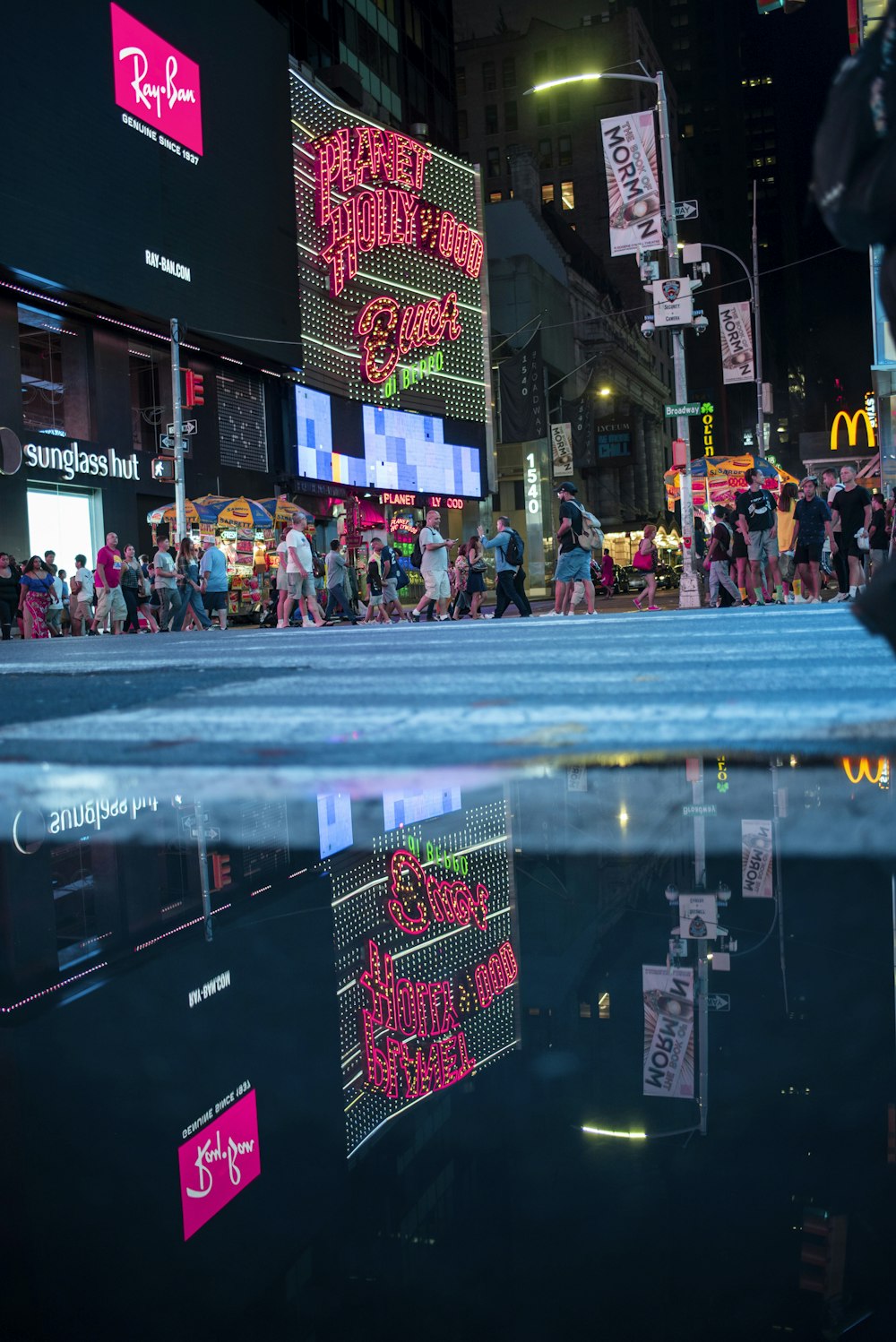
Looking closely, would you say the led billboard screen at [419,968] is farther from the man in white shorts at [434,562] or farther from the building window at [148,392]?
the building window at [148,392]

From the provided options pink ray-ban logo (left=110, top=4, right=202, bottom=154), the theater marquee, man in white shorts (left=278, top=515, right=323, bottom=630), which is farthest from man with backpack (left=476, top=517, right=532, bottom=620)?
the theater marquee

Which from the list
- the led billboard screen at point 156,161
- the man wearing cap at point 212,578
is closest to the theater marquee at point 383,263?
the led billboard screen at point 156,161

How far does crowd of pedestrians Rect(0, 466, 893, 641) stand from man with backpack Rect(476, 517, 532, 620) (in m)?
0.03

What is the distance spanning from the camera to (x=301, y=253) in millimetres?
46719

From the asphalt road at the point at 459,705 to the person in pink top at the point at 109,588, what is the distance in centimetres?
Result: 1636

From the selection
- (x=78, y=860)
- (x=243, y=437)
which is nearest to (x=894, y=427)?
(x=243, y=437)

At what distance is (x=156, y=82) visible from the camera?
127ft

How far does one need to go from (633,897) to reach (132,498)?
122 feet

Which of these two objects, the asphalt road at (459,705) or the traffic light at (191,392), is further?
the traffic light at (191,392)

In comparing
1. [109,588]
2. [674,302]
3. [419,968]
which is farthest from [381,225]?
[419,968]

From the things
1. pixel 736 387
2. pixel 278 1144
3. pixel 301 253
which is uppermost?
pixel 736 387

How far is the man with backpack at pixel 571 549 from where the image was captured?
1878 cm

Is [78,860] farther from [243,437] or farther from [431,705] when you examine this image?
[243,437]

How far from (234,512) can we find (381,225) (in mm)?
19590
